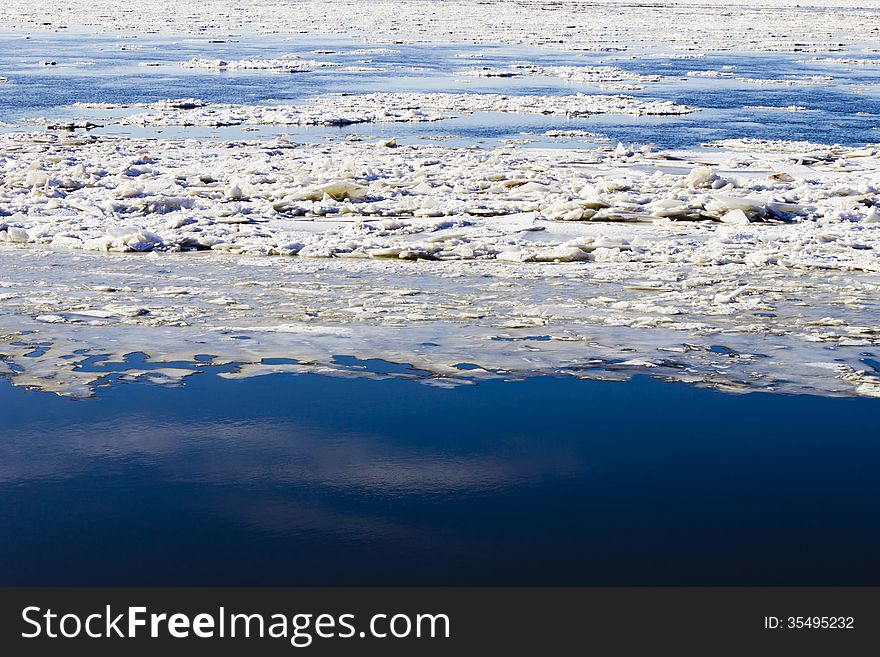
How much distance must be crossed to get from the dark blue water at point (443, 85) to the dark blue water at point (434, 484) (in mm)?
10117

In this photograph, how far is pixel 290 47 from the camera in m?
31.9

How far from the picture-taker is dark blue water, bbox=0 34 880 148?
54.7 feet

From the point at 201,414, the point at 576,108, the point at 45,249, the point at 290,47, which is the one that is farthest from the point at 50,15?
the point at 201,414

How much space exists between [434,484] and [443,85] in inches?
719

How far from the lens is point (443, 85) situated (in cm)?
2236

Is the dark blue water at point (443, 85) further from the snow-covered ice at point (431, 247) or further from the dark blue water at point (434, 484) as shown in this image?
the dark blue water at point (434, 484)

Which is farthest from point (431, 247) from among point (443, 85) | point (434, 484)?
point (443, 85)

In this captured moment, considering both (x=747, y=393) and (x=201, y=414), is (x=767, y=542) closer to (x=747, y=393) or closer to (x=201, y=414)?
(x=747, y=393)

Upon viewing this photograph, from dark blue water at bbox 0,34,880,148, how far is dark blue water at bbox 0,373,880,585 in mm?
10117

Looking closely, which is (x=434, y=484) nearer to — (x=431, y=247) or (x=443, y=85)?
(x=431, y=247)

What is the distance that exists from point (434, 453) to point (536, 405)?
796 millimetres

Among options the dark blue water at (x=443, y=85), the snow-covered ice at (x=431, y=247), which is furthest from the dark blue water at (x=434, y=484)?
the dark blue water at (x=443, y=85)

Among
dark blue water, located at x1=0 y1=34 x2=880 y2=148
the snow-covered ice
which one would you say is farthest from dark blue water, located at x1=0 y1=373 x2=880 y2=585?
dark blue water, located at x1=0 y1=34 x2=880 y2=148

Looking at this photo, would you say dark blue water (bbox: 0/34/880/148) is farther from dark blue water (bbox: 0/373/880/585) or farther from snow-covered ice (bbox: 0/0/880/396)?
dark blue water (bbox: 0/373/880/585)
